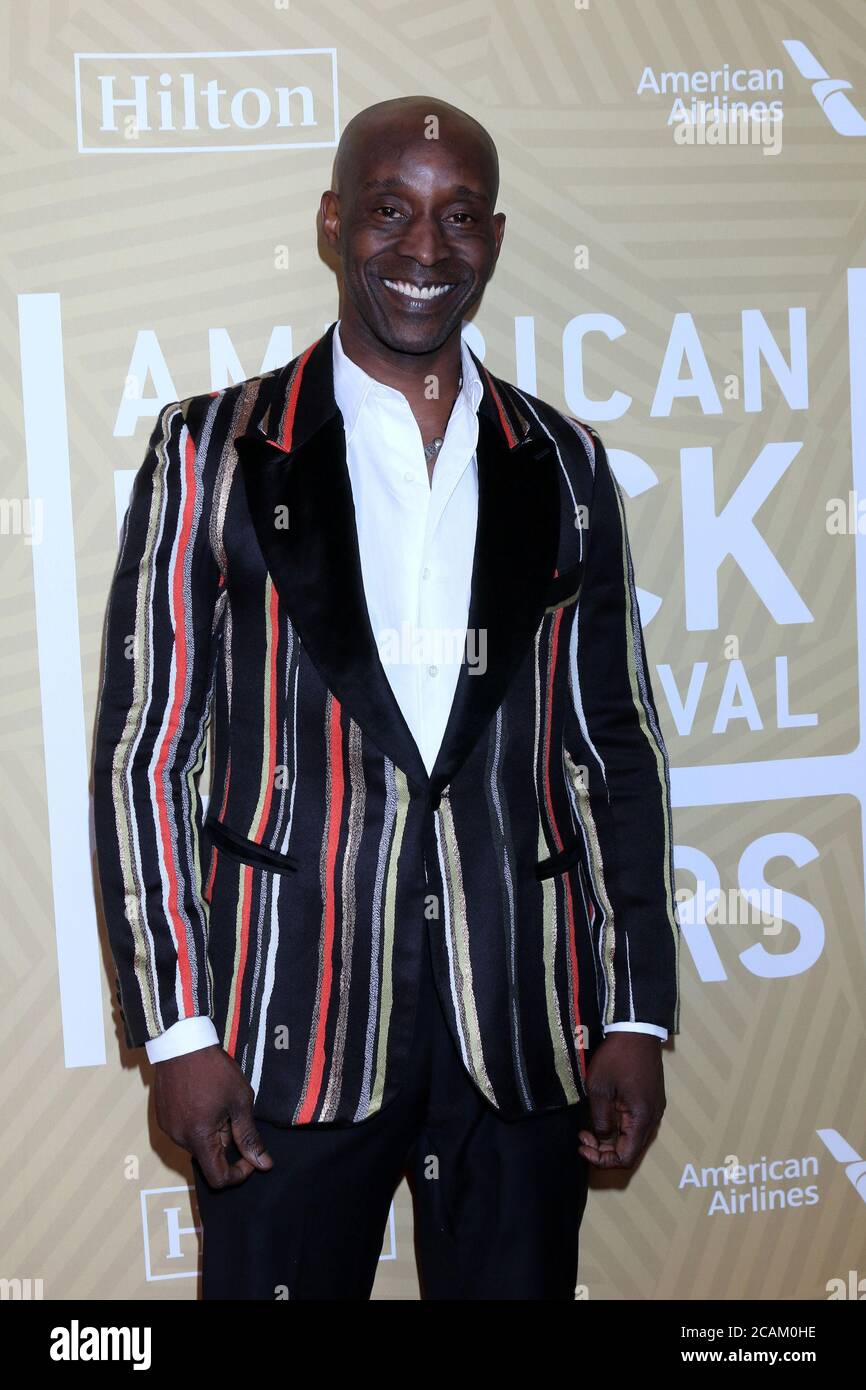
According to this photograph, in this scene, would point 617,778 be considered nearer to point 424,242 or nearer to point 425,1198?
point 425,1198

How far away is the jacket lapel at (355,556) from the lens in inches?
63.6

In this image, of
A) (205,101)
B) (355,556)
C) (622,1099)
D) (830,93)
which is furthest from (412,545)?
(830,93)

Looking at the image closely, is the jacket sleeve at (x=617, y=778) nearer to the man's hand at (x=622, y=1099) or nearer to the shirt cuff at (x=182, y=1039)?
the man's hand at (x=622, y=1099)

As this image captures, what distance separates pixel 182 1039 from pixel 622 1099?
1.94 ft

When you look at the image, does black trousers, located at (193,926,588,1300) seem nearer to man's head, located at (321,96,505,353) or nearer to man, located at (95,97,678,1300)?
man, located at (95,97,678,1300)

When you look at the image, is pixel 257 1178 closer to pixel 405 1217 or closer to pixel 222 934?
pixel 222 934

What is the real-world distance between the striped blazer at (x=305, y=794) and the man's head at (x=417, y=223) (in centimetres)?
15

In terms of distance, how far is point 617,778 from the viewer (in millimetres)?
1833

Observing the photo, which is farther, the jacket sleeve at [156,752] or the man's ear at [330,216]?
the man's ear at [330,216]

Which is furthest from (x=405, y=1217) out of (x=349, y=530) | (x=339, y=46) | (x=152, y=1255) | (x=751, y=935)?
(x=339, y=46)

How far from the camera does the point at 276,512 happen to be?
65.2 inches

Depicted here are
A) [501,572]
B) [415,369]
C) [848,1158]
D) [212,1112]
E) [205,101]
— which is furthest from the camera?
[848,1158]

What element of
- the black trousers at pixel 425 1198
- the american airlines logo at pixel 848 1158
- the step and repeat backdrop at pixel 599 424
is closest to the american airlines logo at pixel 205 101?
the step and repeat backdrop at pixel 599 424

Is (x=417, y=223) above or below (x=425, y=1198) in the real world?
above
